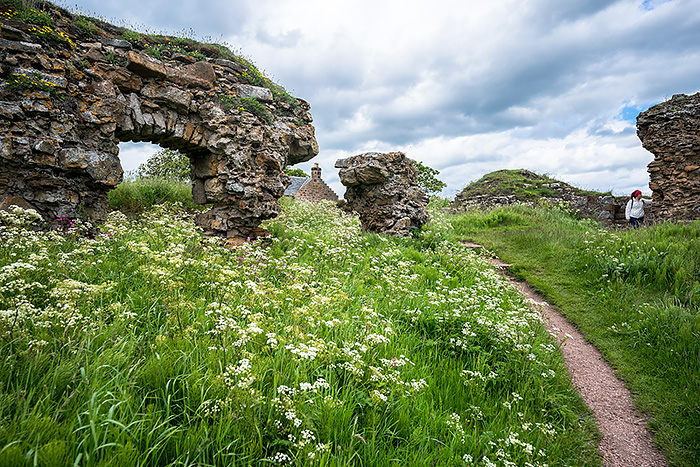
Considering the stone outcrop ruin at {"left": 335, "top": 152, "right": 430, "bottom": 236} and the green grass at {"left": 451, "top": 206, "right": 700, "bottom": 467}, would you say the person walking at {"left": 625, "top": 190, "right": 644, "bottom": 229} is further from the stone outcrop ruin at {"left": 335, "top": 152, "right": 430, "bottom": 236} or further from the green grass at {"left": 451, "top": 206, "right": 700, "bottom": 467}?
the stone outcrop ruin at {"left": 335, "top": 152, "right": 430, "bottom": 236}

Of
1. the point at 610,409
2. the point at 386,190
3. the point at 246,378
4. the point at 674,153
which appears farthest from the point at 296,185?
the point at 246,378

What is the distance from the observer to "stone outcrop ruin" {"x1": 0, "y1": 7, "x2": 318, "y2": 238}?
607cm

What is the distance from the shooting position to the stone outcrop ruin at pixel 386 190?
1191 cm

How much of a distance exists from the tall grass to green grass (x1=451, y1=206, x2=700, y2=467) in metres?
1.16

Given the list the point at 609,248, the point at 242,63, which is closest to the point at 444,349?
the point at 609,248

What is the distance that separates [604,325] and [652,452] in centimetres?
319

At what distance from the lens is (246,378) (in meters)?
2.37

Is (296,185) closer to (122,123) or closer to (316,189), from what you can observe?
(316,189)

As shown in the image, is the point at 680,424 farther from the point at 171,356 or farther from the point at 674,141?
the point at 674,141

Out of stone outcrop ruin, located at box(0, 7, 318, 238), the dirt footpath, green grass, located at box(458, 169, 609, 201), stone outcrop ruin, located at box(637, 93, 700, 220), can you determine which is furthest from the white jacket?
stone outcrop ruin, located at box(0, 7, 318, 238)

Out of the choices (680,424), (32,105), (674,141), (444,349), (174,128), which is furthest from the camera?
(674,141)

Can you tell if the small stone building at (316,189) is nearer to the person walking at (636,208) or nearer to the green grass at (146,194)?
the green grass at (146,194)

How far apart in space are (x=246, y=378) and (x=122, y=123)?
23.9ft

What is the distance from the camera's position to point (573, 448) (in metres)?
3.57
